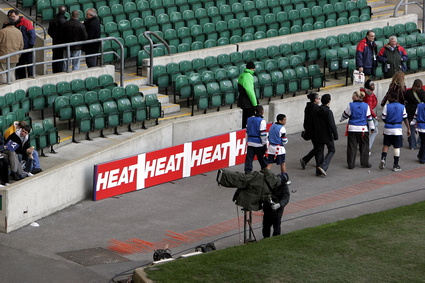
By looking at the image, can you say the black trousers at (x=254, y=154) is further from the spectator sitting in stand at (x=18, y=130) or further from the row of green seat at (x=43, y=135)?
the spectator sitting in stand at (x=18, y=130)

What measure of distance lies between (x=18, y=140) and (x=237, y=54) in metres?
8.83

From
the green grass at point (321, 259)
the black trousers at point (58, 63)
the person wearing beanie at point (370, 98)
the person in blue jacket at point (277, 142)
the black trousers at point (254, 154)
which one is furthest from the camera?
the black trousers at point (58, 63)

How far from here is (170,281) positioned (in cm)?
1231

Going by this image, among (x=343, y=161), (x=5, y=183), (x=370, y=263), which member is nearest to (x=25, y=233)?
(x=5, y=183)

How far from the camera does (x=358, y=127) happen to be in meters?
19.4

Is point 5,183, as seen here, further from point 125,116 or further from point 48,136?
point 125,116

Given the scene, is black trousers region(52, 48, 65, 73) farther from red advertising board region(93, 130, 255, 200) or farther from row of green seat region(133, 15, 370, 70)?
red advertising board region(93, 130, 255, 200)

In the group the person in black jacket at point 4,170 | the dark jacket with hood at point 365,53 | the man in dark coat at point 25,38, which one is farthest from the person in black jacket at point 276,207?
the dark jacket with hood at point 365,53

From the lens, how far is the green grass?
12.5 meters

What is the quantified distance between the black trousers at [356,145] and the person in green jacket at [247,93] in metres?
2.25

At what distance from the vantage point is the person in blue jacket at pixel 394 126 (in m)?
19.2

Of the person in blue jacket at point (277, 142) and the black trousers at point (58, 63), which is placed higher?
the black trousers at point (58, 63)

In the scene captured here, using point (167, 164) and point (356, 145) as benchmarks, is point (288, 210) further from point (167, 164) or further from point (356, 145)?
point (356, 145)

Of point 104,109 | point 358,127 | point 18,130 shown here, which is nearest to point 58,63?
point 104,109
